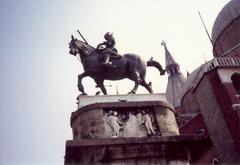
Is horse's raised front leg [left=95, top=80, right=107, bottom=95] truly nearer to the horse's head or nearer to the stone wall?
the horse's head

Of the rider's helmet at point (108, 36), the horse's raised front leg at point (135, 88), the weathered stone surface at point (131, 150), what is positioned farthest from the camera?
the rider's helmet at point (108, 36)

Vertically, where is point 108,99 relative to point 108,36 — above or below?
below

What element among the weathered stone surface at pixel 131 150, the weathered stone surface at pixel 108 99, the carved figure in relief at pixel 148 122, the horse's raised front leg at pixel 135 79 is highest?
the horse's raised front leg at pixel 135 79

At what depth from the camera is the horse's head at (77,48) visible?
10531mm

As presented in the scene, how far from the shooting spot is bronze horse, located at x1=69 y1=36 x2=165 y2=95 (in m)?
10.3

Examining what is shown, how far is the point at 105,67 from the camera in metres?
10.3

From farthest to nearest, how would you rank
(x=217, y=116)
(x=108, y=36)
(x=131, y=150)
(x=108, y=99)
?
(x=217, y=116)
(x=108, y=36)
(x=108, y=99)
(x=131, y=150)

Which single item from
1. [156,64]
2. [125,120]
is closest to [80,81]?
[125,120]

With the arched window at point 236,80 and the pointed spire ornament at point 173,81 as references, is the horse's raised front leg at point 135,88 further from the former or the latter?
the pointed spire ornament at point 173,81

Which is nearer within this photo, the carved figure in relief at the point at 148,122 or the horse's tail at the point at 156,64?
the carved figure in relief at the point at 148,122

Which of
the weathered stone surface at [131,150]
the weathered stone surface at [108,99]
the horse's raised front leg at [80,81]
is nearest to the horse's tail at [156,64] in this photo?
the weathered stone surface at [108,99]

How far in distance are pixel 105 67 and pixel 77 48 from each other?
1.05 meters

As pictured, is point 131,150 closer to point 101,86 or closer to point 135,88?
point 135,88

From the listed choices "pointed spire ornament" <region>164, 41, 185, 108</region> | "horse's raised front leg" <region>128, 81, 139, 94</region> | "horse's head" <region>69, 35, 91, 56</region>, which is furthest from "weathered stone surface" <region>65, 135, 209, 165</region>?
"pointed spire ornament" <region>164, 41, 185, 108</region>
